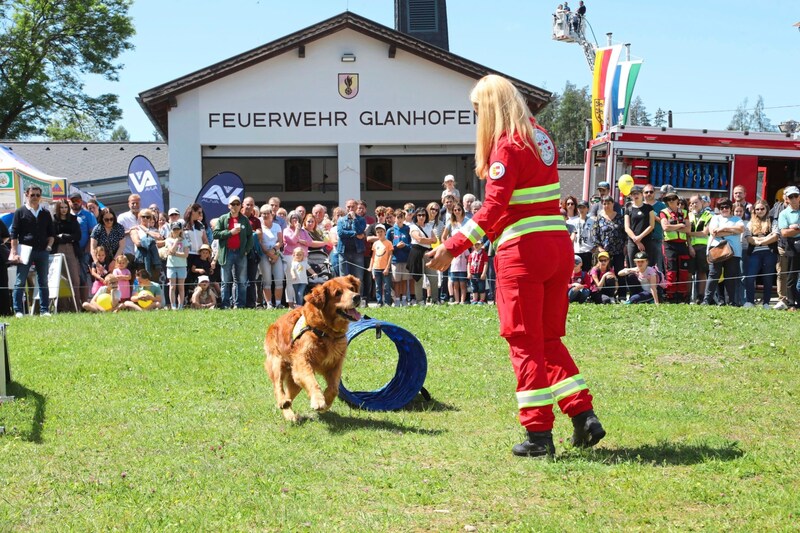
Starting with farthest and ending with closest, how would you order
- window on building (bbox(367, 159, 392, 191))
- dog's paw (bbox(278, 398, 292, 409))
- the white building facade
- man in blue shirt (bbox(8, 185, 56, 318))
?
window on building (bbox(367, 159, 392, 191)) < the white building facade < man in blue shirt (bbox(8, 185, 56, 318)) < dog's paw (bbox(278, 398, 292, 409))

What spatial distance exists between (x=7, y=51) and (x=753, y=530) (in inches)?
1848

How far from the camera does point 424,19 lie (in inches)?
1388

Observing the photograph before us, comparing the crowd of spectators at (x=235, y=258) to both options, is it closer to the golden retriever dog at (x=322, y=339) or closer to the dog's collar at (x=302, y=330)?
the dog's collar at (x=302, y=330)

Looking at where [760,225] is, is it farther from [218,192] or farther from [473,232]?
[473,232]

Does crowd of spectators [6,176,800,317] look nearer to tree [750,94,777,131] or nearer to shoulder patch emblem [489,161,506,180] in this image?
shoulder patch emblem [489,161,506,180]

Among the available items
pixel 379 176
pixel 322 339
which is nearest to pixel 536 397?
pixel 322 339

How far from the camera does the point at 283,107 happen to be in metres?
27.6

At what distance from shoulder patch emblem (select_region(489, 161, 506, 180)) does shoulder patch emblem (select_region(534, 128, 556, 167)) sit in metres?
0.36

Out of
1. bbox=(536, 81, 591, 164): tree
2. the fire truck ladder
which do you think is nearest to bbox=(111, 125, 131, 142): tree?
bbox=(536, 81, 591, 164): tree

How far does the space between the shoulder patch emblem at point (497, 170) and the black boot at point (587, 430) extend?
5.55 feet

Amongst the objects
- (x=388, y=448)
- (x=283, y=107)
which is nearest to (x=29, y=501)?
(x=388, y=448)

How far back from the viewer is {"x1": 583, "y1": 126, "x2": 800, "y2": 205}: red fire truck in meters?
20.4

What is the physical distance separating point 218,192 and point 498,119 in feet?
47.7

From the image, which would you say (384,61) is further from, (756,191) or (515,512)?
(515,512)
